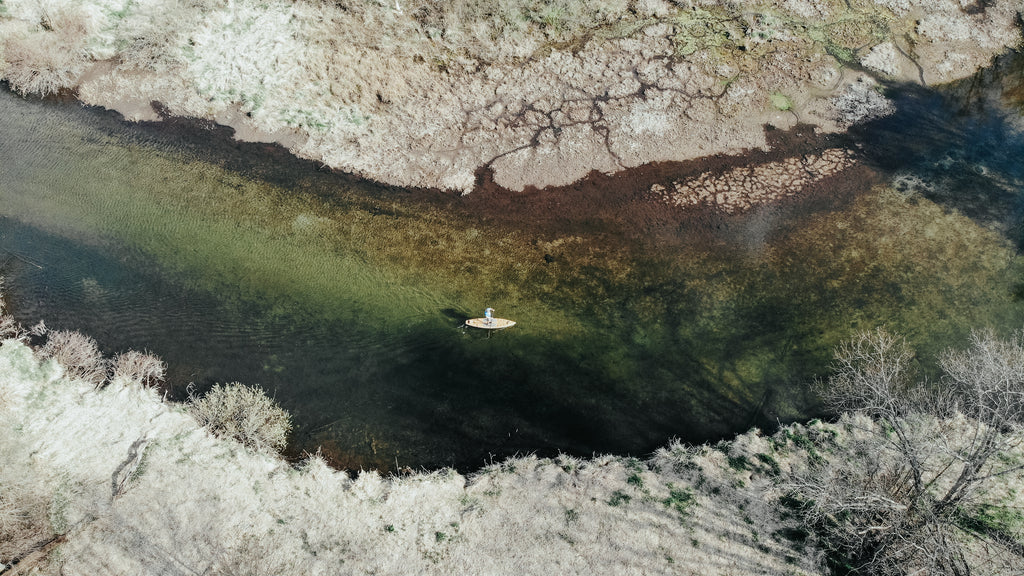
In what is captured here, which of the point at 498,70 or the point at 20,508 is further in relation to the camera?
the point at 498,70

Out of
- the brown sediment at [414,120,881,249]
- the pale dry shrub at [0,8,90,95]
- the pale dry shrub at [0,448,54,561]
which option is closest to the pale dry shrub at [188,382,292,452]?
the pale dry shrub at [0,448,54,561]

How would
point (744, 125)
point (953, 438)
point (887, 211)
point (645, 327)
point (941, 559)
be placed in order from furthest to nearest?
point (744, 125), point (887, 211), point (645, 327), point (953, 438), point (941, 559)

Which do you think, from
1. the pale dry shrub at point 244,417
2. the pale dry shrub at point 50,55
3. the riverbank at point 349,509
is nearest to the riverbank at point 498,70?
the pale dry shrub at point 50,55

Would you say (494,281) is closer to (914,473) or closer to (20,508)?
(914,473)

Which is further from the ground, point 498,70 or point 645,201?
point 498,70

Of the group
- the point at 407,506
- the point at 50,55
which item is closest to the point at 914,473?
the point at 407,506

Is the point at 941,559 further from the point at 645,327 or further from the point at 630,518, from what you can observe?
the point at 645,327

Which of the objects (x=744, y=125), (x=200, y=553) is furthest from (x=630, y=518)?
(x=744, y=125)
